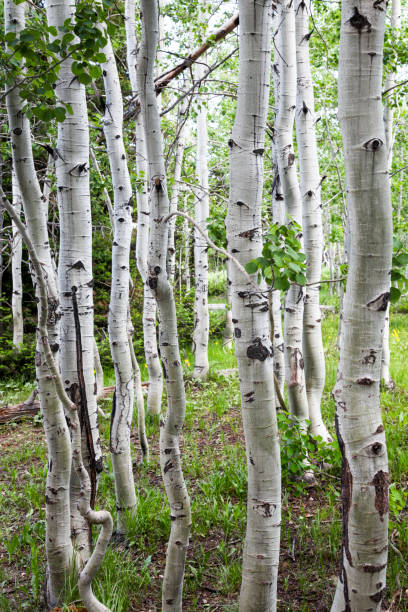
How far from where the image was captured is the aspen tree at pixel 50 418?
2420mm

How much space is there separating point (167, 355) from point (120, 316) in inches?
55.7

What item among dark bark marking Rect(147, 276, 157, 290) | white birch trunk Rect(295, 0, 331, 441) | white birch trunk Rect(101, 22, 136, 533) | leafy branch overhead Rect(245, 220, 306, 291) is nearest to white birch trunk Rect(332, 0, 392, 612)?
leafy branch overhead Rect(245, 220, 306, 291)

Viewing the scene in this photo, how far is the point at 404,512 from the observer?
3330mm

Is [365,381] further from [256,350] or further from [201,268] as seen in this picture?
[201,268]

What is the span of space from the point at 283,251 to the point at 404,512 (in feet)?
8.21

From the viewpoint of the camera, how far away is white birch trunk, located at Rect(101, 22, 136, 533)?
341cm

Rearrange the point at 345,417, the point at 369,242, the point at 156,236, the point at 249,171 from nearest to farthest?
Result: the point at 369,242, the point at 345,417, the point at 249,171, the point at 156,236

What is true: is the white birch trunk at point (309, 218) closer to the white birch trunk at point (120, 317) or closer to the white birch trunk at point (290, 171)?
the white birch trunk at point (290, 171)

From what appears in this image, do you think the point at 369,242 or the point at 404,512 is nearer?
the point at 369,242

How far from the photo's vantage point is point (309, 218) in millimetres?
4223

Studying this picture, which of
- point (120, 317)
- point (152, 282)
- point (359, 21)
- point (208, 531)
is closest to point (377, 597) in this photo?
point (152, 282)

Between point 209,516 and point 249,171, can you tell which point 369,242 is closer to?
point 249,171

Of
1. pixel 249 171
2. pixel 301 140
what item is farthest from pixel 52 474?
pixel 301 140

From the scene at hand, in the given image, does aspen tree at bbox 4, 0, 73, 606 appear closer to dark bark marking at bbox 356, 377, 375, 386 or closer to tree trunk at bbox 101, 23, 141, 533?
tree trunk at bbox 101, 23, 141, 533
